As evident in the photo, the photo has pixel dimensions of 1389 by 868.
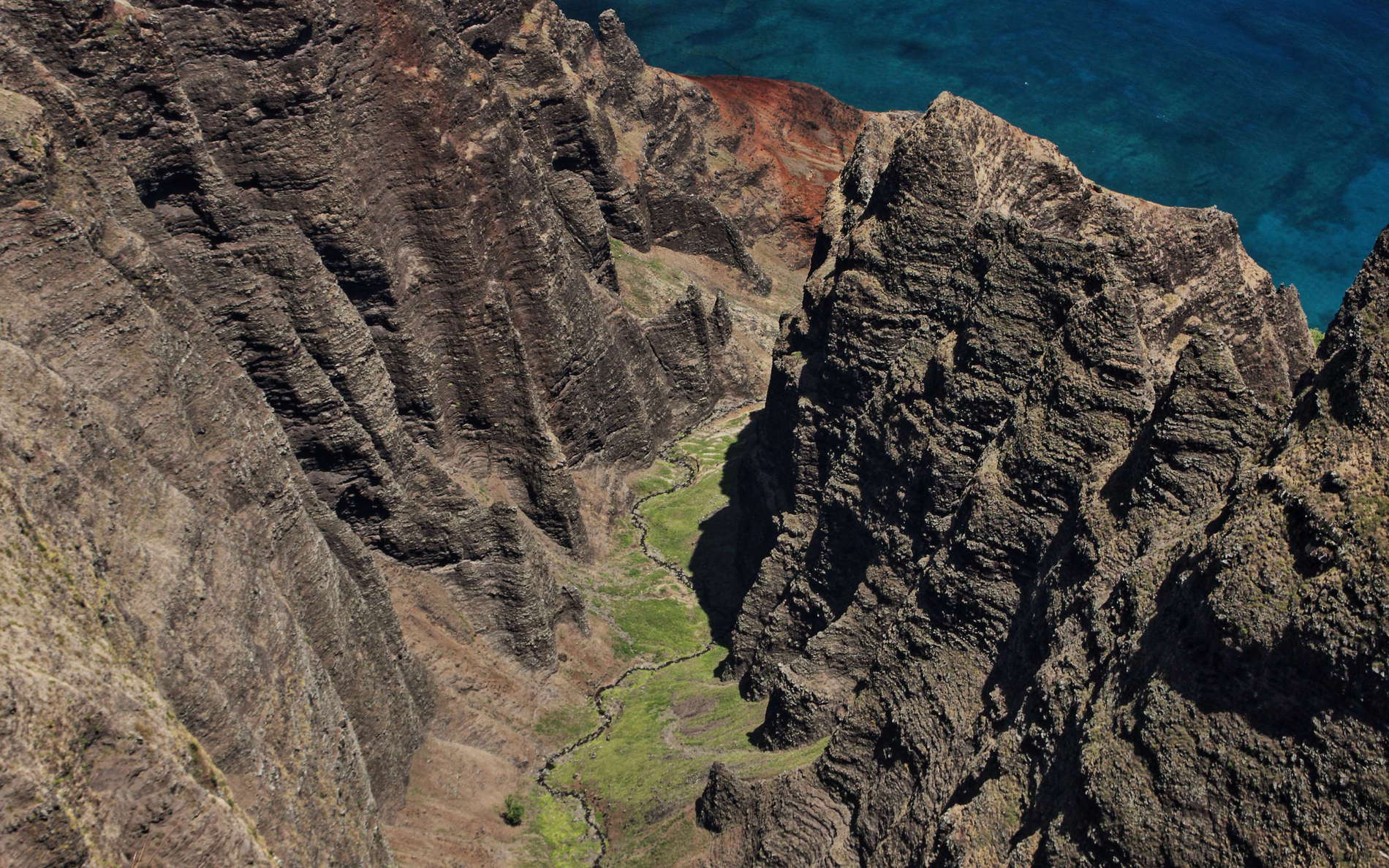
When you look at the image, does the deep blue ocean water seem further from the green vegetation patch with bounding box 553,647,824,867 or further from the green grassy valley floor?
the green vegetation patch with bounding box 553,647,824,867

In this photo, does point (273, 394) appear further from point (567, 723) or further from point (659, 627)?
point (659, 627)

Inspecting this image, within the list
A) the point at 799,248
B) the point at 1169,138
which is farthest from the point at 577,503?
the point at 1169,138

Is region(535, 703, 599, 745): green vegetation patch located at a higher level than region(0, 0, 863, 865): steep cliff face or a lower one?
lower

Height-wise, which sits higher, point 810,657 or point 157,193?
point 157,193

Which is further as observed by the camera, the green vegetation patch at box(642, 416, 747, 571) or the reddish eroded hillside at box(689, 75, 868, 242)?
the reddish eroded hillside at box(689, 75, 868, 242)

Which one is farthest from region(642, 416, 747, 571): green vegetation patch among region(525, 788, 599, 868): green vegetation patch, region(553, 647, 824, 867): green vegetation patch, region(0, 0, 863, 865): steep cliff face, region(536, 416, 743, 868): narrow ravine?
region(525, 788, 599, 868): green vegetation patch

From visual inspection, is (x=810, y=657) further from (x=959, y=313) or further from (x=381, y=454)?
(x=381, y=454)
